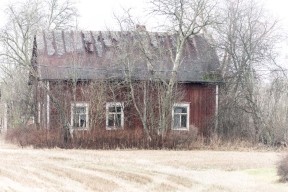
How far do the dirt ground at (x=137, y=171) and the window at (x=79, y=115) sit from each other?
3.30m

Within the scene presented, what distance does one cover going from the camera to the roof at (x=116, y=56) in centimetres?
3531

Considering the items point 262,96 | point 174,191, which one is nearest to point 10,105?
point 262,96

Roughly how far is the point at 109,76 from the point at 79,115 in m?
2.92

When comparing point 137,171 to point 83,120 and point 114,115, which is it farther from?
point 114,115

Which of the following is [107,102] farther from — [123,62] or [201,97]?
[201,97]

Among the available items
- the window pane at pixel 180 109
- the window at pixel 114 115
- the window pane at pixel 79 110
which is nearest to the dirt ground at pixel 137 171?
the window pane at pixel 79 110

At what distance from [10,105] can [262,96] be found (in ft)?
58.9

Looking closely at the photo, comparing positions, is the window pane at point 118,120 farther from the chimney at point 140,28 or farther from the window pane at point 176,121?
the chimney at point 140,28

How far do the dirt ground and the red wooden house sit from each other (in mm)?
3860

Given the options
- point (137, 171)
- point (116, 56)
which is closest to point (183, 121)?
point (116, 56)

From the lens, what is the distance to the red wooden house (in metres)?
34.2

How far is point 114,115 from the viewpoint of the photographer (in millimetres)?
35375

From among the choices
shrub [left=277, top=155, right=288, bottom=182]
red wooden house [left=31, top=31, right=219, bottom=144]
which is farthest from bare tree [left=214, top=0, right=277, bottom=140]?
shrub [left=277, top=155, right=288, bottom=182]

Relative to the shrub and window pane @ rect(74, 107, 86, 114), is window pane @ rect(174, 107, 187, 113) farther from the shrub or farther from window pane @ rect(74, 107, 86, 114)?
the shrub
